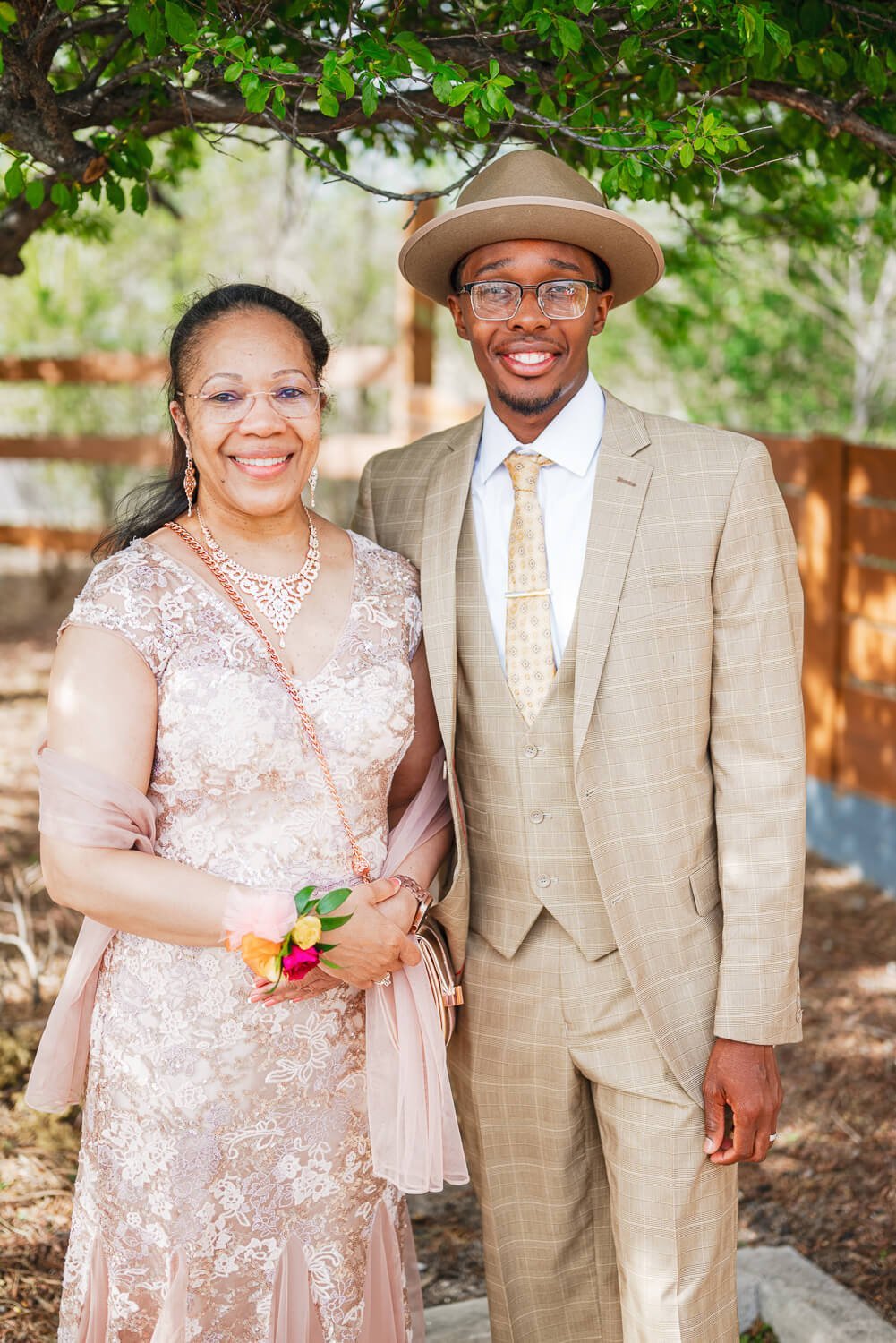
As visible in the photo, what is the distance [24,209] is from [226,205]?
30.4 feet

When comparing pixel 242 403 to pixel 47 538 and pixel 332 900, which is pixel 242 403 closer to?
pixel 332 900

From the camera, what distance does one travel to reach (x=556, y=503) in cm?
249

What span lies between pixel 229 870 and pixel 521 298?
3.88 ft

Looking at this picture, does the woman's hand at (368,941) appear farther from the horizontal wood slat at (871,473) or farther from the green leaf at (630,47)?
the horizontal wood slat at (871,473)

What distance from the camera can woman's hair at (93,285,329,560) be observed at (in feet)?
7.89

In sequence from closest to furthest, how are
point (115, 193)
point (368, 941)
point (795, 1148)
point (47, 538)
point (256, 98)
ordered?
point (256, 98) < point (368, 941) < point (115, 193) < point (795, 1148) < point (47, 538)

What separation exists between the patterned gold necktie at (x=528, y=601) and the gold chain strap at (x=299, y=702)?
38 centimetres

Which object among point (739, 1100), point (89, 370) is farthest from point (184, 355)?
point (89, 370)

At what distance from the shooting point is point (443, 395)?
26.1 ft

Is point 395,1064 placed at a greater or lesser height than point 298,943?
lesser

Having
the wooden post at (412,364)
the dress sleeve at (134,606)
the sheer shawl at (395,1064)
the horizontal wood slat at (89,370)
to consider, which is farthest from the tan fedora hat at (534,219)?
the horizontal wood slat at (89,370)

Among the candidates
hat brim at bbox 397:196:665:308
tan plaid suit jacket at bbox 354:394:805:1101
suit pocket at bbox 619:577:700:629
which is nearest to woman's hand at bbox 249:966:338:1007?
tan plaid suit jacket at bbox 354:394:805:1101

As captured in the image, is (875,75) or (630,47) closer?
(630,47)

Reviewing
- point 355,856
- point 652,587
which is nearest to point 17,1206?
point 355,856
